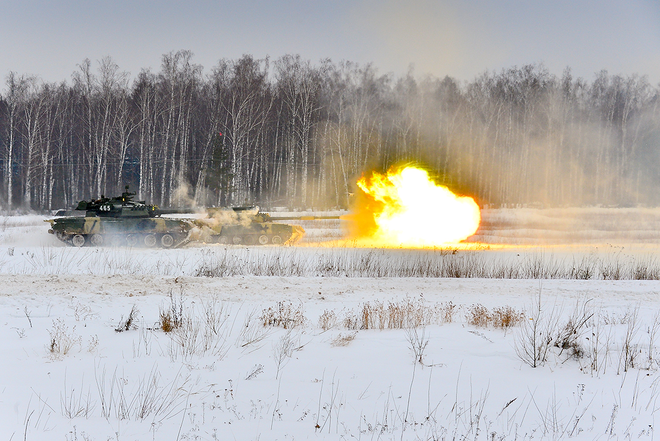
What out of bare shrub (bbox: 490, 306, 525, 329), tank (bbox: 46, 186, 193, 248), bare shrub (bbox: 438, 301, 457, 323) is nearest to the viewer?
bare shrub (bbox: 490, 306, 525, 329)

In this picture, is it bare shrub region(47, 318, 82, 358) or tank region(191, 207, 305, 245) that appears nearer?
bare shrub region(47, 318, 82, 358)

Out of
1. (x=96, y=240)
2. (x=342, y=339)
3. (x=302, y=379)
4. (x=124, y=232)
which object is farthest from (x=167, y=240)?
(x=302, y=379)

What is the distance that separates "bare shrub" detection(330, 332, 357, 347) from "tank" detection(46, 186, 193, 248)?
42.3ft

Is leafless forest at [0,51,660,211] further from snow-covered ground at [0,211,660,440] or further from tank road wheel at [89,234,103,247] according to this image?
snow-covered ground at [0,211,660,440]

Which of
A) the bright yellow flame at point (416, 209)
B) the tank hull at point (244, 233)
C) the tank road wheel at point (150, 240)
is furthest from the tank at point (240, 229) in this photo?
the bright yellow flame at point (416, 209)

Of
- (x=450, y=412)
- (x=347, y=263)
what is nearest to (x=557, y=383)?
(x=450, y=412)

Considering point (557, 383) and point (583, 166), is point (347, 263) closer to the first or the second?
point (557, 383)

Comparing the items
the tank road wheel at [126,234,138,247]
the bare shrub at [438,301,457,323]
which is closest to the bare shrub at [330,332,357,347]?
the bare shrub at [438,301,457,323]

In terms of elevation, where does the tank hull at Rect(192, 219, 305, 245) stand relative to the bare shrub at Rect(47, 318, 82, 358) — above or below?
above

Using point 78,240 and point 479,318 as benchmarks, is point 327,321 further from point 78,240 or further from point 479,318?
point 78,240

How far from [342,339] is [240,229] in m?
13.7

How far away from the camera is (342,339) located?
710cm

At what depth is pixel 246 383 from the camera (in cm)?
553

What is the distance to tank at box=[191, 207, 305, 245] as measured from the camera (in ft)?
65.7
